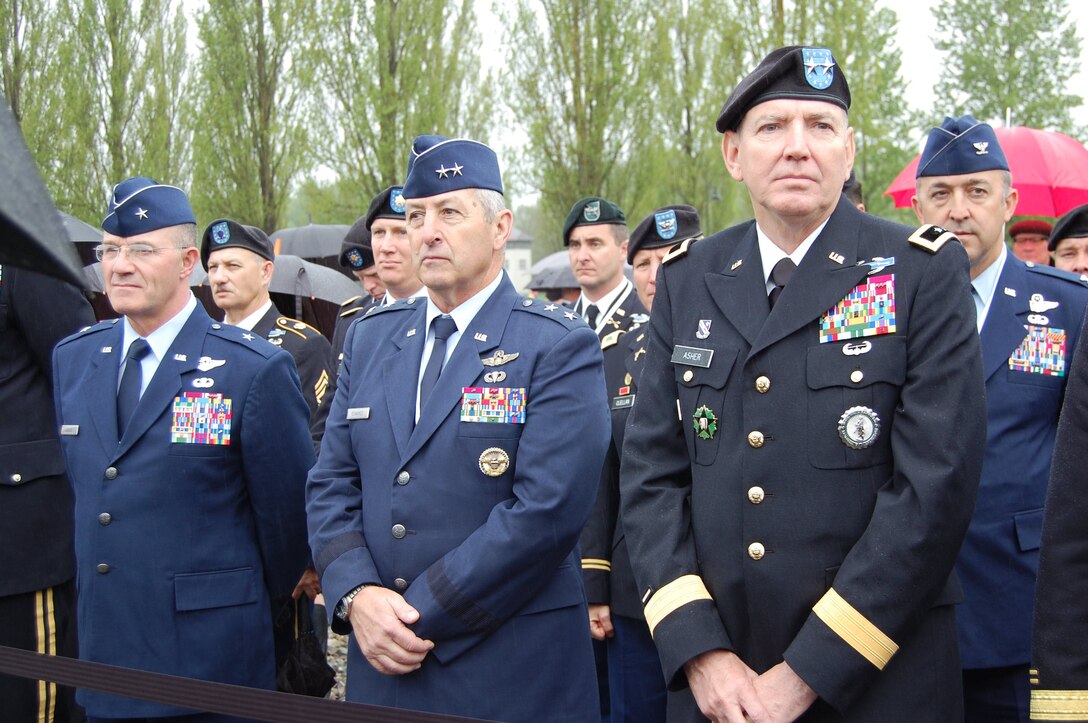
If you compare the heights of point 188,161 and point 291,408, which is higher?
point 188,161

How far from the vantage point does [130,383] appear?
3.58 metres

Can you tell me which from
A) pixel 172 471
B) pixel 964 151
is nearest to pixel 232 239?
pixel 172 471

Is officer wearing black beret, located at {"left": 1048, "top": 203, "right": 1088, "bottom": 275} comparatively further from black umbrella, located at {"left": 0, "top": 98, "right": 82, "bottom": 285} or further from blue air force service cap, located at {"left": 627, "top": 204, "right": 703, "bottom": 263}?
black umbrella, located at {"left": 0, "top": 98, "right": 82, "bottom": 285}

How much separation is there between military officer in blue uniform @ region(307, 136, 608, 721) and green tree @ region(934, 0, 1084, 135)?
26775 millimetres

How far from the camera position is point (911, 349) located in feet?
7.77

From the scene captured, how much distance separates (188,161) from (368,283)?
54.7ft

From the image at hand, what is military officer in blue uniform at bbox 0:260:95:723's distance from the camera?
3812 mm

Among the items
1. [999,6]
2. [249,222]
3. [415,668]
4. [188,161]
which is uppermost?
[999,6]

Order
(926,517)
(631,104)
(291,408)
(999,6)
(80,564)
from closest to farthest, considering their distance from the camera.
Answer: (926,517) < (80,564) < (291,408) < (631,104) < (999,6)

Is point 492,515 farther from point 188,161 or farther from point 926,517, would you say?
point 188,161

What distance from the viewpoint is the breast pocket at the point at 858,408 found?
2.35 metres

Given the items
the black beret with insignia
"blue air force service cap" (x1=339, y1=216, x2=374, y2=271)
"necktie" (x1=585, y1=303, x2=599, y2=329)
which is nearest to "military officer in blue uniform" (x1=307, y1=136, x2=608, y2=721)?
"necktie" (x1=585, y1=303, x2=599, y2=329)

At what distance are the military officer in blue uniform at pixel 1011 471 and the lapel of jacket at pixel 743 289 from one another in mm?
972

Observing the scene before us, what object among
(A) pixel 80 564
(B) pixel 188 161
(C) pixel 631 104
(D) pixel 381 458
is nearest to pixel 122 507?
(A) pixel 80 564
